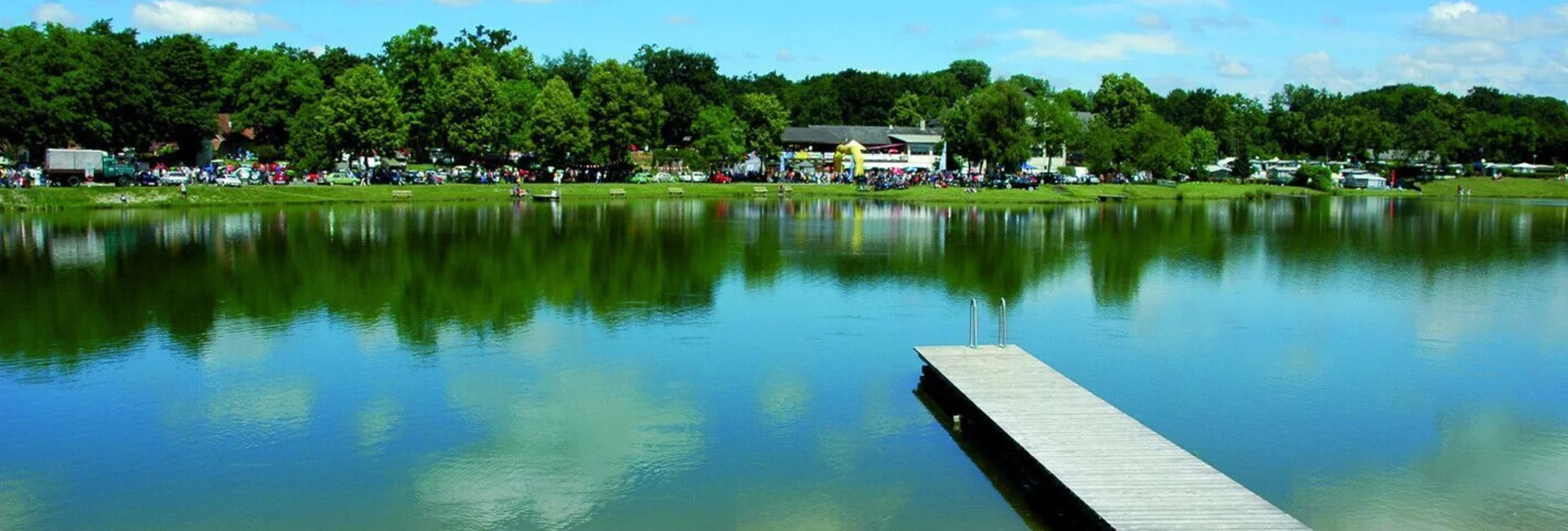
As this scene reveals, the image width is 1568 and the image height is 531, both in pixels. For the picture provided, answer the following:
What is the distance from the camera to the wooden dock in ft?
34.6

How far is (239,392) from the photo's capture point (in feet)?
56.2

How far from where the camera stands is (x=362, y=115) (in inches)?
2707

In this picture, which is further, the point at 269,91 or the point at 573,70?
the point at 573,70

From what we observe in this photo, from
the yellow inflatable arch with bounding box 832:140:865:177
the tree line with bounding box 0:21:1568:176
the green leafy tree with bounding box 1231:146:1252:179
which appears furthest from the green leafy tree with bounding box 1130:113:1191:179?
the yellow inflatable arch with bounding box 832:140:865:177

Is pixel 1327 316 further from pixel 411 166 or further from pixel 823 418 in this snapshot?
pixel 411 166

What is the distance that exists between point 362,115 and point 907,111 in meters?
60.6

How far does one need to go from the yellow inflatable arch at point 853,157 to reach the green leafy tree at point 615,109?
16633 millimetres

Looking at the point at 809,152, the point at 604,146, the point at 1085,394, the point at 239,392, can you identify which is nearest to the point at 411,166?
the point at 604,146

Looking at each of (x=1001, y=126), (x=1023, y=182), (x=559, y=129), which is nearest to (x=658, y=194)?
(x=559, y=129)

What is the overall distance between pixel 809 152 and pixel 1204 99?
58335 millimetres

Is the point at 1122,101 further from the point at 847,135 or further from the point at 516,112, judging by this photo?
the point at 516,112

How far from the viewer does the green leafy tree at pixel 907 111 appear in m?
116

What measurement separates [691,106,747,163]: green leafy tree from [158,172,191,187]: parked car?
1316 inches

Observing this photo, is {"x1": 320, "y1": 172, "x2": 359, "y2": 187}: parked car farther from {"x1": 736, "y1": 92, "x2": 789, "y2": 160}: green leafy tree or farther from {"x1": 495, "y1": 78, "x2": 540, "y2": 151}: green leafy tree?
{"x1": 736, "y1": 92, "x2": 789, "y2": 160}: green leafy tree
